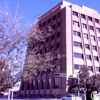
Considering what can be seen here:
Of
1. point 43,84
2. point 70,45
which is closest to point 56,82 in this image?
point 43,84

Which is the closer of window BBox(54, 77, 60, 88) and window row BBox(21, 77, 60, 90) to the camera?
window BBox(54, 77, 60, 88)

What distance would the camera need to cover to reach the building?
147ft

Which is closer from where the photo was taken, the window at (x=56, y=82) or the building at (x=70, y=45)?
the building at (x=70, y=45)

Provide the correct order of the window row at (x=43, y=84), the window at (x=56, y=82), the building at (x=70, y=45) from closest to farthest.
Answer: the building at (x=70, y=45) → the window at (x=56, y=82) → the window row at (x=43, y=84)

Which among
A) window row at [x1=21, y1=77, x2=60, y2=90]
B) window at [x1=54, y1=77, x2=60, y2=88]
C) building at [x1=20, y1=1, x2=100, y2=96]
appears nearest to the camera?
building at [x1=20, y1=1, x2=100, y2=96]

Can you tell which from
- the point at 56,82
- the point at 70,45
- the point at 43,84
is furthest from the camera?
the point at 43,84

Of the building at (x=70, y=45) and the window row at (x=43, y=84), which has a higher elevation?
the building at (x=70, y=45)

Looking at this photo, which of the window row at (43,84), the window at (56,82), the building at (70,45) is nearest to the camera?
the building at (70,45)

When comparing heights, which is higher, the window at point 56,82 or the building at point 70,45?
the building at point 70,45

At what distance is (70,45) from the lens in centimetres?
4634

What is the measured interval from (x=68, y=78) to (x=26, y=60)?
3776 cm

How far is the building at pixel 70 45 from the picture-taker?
44719mm

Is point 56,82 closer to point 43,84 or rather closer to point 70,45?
point 43,84

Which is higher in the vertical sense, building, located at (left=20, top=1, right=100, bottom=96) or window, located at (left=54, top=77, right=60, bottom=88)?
building, located at (left=20, top=1, right=100, bottom=96)
